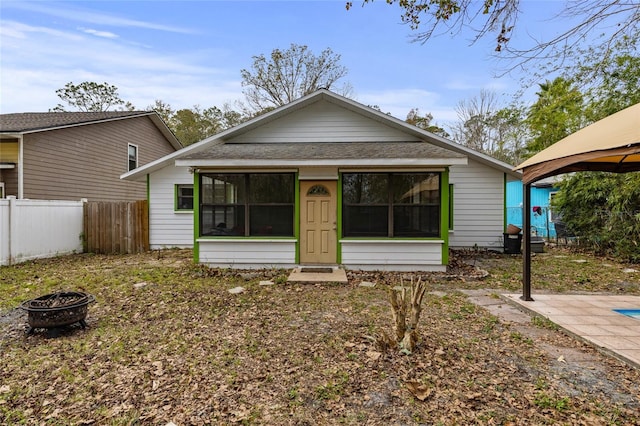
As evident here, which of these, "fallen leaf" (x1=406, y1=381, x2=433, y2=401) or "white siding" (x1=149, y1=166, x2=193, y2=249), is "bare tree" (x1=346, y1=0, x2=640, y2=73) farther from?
"white siding" (x1=149, y1=166, x2=193, y2=249)

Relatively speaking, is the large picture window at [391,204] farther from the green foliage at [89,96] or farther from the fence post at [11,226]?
the green foliage at [89,96]

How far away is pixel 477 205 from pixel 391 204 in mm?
4278

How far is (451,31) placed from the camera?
4.91 meters

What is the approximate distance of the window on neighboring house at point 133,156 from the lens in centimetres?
1544

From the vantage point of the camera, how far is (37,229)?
881 cm

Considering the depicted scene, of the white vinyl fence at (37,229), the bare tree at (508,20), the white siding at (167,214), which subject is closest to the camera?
the bare tree at (508,20)

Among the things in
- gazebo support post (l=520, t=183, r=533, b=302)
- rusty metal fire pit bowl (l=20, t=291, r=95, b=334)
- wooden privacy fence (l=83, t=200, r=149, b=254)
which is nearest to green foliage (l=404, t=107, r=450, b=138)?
gazebo support post (l=520, t=183, r=533, b=302)

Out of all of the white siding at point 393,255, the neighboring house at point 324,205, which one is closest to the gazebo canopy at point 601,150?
the neighboring house at point 324,205

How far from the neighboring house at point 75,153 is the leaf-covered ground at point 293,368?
278 inches

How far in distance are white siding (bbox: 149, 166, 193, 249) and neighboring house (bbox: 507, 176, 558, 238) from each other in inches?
591

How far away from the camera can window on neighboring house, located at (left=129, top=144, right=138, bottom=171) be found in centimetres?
1544

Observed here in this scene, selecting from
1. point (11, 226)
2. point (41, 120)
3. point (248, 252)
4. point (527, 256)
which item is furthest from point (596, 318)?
point (41, 120)

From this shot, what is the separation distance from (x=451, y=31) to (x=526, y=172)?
8.35 ft

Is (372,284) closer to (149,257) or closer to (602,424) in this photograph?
(602,424)
